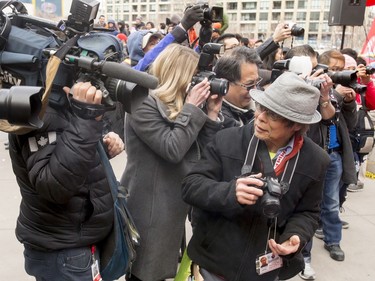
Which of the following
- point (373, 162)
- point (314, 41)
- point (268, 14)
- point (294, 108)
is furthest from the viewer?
point (268, 14)

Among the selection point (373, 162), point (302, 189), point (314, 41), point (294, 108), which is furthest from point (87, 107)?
point (314, 41)

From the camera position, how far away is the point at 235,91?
8.59 feet

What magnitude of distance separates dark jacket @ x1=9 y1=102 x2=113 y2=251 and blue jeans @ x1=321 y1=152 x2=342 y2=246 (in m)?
2.41

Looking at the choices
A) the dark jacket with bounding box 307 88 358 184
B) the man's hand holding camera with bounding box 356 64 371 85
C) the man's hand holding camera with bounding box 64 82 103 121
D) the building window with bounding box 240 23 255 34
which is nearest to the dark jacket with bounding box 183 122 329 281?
the man's hand holding camera with bounding box 64 82 103 121

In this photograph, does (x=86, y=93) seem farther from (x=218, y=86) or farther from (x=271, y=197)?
(x=218, y=86)

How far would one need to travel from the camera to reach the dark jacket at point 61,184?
1531 millimetres

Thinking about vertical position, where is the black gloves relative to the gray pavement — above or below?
above

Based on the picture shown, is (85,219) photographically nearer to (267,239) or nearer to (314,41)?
(267,239)

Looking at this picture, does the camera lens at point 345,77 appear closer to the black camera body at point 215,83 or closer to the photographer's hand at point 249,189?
the black camera body at point 215,83

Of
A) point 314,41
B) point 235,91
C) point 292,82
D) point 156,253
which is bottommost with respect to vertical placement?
point 314,41

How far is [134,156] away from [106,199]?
0.60m

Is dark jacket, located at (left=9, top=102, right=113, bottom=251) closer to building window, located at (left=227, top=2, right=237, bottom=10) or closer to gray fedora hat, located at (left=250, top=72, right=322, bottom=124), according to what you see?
gray fedora hat, located at (left=250, top=72, right=322, bottom=124)

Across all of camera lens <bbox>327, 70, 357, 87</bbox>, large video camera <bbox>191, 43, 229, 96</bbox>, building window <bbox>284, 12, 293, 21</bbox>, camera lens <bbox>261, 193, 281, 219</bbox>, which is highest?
large video camera <bbox>191, 43, 229, 96</bbox>

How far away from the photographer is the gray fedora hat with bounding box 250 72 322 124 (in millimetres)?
1760
